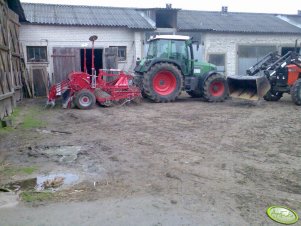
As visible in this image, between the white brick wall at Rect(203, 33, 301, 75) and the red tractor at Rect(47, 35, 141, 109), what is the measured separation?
725 centimetres

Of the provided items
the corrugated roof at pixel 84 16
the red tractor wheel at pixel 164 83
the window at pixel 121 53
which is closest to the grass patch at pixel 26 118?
the red tractor wheel at pixel 164 83

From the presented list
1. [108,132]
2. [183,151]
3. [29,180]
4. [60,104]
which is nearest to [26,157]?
[29,180]

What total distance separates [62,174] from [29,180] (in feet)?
Result: 1.45

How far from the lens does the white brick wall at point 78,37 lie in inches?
540

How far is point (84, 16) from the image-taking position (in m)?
15.3

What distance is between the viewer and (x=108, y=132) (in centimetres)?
705

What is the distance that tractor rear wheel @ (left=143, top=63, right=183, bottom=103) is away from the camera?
1098 centimetres

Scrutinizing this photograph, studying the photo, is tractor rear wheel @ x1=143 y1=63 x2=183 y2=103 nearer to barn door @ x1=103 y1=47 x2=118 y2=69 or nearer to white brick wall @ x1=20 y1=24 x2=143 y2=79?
barn door @ x1=103 y1=47 x2=118 y2=69

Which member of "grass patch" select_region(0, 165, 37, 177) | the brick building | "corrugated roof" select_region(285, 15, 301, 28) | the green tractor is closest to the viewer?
"grass patch" select_region(0, 165, 37, 177)

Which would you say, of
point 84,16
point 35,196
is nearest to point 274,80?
point 84,16

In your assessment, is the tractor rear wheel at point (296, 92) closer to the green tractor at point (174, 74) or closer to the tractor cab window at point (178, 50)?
the green tractor at point (174, 74)

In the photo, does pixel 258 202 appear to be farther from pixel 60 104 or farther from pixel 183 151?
pixel 60 104

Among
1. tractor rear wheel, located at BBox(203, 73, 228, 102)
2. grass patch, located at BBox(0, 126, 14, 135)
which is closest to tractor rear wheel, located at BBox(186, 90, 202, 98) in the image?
tractor rear wheel, located at BBox(203, 73, 228, 102)

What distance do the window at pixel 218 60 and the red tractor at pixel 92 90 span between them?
7177 millimetres
